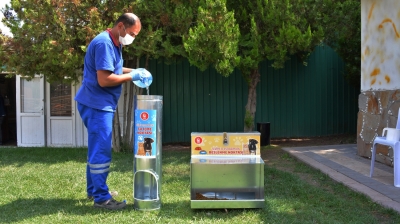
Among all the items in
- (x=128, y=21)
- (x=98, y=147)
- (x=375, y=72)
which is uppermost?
(x=128, y=21)

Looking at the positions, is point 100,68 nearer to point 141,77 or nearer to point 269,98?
point 141,77

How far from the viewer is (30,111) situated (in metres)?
9.95

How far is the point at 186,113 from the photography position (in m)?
10.3

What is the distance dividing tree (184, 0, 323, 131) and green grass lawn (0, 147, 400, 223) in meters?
2.12

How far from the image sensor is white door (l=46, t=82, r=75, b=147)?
9844 millimetres

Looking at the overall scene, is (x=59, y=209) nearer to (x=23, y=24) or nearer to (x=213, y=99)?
(x=23, y=24)

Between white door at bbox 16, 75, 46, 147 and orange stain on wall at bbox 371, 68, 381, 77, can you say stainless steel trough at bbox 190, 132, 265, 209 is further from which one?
white door at bbox 16, 75, 46, 147

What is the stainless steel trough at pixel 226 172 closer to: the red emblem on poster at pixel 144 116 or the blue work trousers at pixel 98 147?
the red emblem on poster at pixel 144 116

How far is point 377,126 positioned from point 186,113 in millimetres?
5044

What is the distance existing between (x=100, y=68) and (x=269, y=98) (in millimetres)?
7291

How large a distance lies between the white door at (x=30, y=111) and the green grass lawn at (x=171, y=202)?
342 cm

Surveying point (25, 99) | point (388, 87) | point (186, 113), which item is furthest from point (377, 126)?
point (25, 99)

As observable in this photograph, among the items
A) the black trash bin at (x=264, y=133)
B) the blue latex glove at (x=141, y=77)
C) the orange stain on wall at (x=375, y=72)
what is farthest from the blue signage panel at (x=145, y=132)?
the black trash bin at (x=264, y=133)

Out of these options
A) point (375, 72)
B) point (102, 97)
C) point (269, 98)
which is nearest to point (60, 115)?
point (269, 98)
